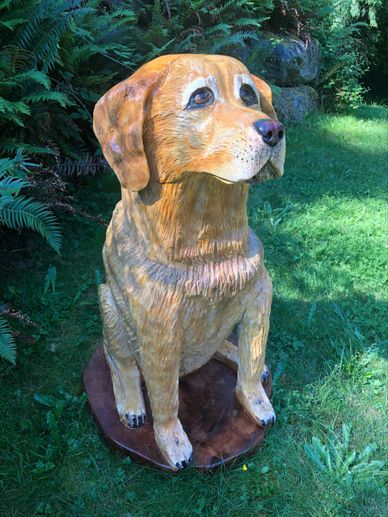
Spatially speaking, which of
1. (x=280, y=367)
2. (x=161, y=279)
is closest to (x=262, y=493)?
(x=280, y=367)

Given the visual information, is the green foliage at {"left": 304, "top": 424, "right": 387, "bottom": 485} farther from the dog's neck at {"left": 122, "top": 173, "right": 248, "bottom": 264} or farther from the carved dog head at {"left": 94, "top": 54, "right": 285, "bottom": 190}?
the carved dog head at {"left": 94, "top": 54, "right": 285, "bottom": 190}

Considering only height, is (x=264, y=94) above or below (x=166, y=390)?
above

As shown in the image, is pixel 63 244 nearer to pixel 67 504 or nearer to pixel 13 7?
pixel 13 7

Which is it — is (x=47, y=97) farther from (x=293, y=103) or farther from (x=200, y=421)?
(x=293, y=103)

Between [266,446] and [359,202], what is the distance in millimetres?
3221

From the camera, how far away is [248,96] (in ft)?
5.27

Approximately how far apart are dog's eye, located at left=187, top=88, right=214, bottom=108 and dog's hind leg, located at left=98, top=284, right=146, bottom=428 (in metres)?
0.96

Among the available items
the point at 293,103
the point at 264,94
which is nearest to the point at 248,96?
the point at 264,94

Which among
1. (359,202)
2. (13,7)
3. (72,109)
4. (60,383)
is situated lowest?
(359,202)

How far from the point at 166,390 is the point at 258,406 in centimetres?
53

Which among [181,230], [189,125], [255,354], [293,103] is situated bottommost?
[293,103]

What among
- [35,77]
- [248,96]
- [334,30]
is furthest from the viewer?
[334,30]

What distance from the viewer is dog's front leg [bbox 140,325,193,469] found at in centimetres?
189

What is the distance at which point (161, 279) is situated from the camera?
1.81m
